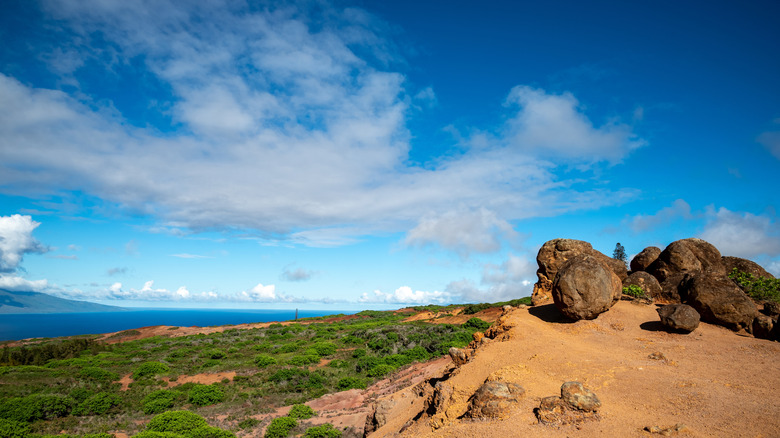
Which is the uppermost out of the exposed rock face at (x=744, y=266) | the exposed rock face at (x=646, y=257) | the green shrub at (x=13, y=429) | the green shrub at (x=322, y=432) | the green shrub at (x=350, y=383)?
the exposed rock face at (x=646, y=257)

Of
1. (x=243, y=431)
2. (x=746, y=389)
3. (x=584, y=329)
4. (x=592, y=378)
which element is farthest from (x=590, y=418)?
(x=243, y=431)

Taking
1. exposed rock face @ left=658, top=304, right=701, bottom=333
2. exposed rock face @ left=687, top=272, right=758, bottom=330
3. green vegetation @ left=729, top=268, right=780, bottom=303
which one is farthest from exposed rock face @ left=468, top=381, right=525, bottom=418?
green vegetation @ left=729, top=268, right=780, bottom=303

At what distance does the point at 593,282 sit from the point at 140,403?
28.4m

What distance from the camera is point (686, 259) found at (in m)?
21.1

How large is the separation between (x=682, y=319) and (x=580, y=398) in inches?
358

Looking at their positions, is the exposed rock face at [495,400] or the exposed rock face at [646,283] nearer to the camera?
the exposed rock face at [495,400]

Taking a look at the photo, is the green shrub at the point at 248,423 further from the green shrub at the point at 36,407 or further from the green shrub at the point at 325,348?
the green shrub at the point at 325,348

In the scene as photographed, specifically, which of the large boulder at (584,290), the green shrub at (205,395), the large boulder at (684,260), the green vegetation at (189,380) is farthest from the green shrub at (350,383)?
the large boulder at (684,260)

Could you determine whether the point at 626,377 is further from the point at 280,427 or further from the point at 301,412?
the point at 301,412

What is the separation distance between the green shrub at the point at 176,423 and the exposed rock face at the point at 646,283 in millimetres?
24796

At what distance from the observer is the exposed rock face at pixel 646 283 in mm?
19653

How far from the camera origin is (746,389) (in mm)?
10227

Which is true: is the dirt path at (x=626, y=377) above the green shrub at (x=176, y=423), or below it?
above

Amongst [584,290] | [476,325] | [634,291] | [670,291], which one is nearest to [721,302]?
[634,291]
